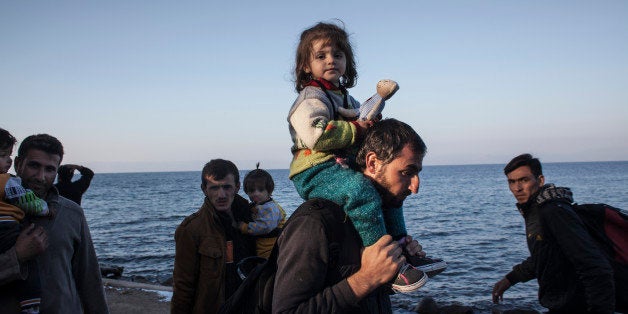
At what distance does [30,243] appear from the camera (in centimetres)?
289

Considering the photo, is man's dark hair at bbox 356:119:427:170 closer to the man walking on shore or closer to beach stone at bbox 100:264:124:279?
the man walking on shore

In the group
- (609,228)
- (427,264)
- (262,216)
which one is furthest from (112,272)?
(427,264)

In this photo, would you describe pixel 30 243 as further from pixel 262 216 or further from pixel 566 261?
pixel 566 261

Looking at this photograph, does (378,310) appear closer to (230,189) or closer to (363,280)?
(363,280)

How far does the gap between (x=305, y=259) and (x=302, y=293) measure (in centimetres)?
15

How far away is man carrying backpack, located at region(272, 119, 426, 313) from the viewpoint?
1934 millimetres

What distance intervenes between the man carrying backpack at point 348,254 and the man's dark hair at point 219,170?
2.30 m

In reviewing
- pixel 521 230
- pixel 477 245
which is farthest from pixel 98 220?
pixel 521 230

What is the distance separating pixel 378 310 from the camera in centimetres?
224

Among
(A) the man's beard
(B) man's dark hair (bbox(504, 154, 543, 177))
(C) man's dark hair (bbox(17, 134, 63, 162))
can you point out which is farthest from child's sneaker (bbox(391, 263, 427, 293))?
(B) man's dark hair (bbox(504, 154, 543, 177))

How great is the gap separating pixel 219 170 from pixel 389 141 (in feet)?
8.23

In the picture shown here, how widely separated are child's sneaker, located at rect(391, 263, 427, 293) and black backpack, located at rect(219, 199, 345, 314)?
360 mm

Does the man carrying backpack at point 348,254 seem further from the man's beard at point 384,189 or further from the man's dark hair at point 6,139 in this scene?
the man's dark hair at point 6,139

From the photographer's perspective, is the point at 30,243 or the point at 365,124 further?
the point at 30,243
